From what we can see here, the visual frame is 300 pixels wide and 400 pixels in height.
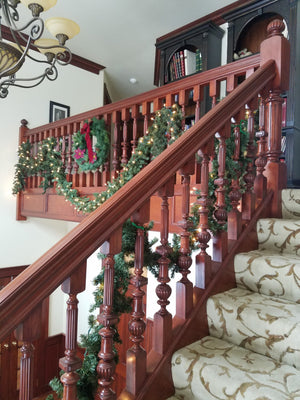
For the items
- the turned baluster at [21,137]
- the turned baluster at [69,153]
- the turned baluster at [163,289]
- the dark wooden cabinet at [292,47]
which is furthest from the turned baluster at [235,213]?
the turned baluster at [21,137]

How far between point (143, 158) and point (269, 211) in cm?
95

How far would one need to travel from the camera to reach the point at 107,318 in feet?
3.01

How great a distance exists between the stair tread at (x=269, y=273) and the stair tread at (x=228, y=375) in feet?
0.96

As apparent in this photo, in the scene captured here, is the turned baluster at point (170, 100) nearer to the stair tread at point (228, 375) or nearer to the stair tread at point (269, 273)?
the stair tread at point (269, 273)

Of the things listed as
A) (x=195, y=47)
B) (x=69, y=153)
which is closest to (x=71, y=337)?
(x=69, y=153)

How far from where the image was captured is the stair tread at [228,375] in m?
0.92

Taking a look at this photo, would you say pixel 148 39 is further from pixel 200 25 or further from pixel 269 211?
pixel 269 211

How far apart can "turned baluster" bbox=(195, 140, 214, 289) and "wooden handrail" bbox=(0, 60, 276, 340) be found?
0.08 meters

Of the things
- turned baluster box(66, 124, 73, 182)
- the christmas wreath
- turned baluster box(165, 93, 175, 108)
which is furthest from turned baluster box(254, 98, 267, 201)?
turned baluster box(66, 124, 73, 182)

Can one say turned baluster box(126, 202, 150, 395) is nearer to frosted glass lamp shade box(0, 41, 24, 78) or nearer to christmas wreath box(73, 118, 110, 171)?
frosted glass lamp shade box(0, 41, 24, 78)

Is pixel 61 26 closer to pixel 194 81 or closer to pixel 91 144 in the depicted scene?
pixel 194 81

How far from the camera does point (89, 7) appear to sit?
355 cm

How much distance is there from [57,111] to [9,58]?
2.73m

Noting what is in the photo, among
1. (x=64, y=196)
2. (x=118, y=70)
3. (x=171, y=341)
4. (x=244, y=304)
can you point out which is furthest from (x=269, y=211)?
(x=118, y=70)
